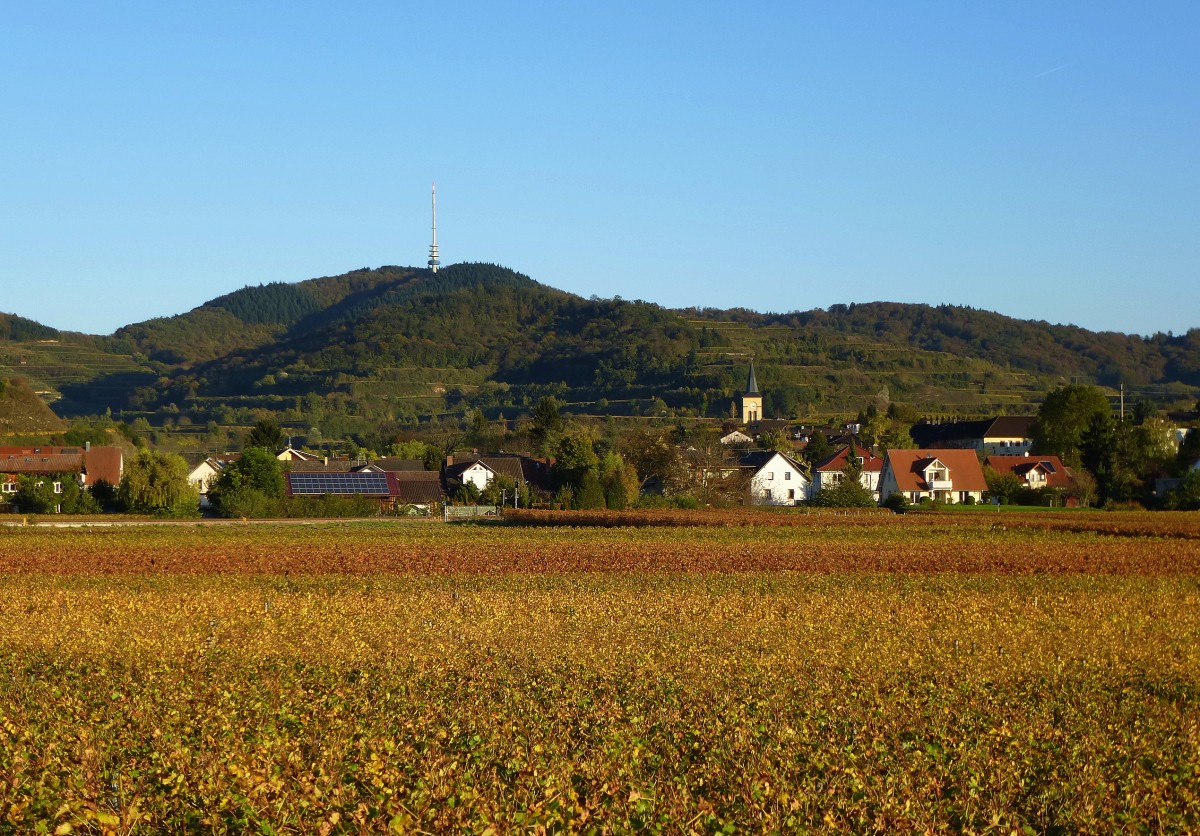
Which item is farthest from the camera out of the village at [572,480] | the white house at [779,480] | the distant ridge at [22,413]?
the distant ridge at [22,413]

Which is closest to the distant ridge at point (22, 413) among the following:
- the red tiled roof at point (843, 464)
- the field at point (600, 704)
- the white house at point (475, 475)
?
the white house at point (475, 475)

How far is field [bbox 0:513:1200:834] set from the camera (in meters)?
9.19

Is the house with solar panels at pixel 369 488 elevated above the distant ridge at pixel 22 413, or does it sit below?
below

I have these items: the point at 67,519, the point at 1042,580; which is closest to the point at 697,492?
the point at 67,519

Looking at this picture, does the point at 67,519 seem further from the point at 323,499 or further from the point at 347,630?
the point at 347,630

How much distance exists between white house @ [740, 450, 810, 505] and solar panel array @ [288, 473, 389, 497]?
27246mm

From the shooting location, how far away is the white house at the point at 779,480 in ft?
289

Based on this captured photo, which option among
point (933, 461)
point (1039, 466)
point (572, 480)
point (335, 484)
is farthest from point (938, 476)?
point (335, 484)

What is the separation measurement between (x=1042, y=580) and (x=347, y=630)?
59.8 ft

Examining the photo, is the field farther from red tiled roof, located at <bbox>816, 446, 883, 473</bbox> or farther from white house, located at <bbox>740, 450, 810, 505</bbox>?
red tiled roof, located at <bbox>816, 446, 883, 473</bbox>

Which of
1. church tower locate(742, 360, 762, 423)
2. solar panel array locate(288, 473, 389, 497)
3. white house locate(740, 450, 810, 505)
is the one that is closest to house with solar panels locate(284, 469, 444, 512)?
solar panel array locate(288, 473, 389, 497)

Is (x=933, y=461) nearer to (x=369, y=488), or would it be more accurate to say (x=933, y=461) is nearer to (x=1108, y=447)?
(x=1108, y=447)

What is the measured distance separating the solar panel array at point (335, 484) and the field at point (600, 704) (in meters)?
45.4

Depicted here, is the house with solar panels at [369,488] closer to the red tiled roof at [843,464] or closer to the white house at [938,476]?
the red tiled roof at [843,464]
